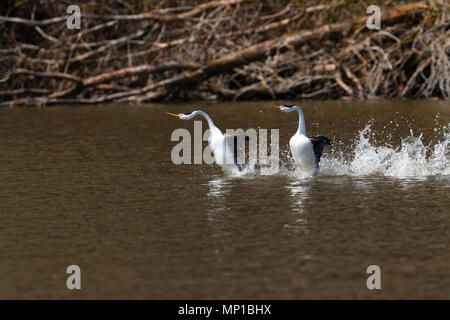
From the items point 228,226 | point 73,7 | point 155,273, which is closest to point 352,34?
point 73,7

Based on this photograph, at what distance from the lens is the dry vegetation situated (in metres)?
25.5

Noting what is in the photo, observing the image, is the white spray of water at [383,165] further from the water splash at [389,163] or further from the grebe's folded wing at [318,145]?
the grebe's folded wing at [318,145]

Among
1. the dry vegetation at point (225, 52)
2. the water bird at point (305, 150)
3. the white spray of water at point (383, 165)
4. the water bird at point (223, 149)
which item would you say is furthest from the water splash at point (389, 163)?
the dry vegetation at point (225, 52)

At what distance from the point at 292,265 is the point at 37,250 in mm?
2496

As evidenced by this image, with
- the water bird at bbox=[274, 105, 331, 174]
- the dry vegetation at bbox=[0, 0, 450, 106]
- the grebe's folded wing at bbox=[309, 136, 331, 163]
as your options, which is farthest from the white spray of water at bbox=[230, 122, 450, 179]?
the dry vegetation at bbox=[0, 0, 450, 106]

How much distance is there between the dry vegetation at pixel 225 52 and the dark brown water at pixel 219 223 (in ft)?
28.4

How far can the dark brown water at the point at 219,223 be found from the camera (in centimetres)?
721

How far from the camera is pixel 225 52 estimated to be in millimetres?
27703

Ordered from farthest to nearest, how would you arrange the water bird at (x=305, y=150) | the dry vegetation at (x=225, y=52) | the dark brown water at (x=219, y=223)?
the dry vegetation at (x=225, y=52)
the water bird at (x=305, y=150)
the dark brown water at (x=219, y=223)

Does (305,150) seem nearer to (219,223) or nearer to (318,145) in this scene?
(318,145)

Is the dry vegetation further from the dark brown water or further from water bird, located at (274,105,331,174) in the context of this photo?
water bird, located at (274,105,331,174)

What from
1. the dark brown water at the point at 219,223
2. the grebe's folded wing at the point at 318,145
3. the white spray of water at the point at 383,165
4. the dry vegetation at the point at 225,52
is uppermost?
the dry vegetation at the point at 225,52

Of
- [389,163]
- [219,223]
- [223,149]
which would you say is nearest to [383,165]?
[389,163]

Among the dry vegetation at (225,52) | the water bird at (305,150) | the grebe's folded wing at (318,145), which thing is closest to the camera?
the water bird at (305,150)
